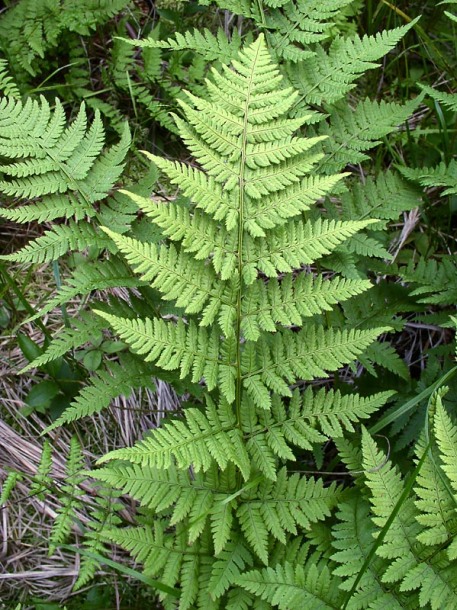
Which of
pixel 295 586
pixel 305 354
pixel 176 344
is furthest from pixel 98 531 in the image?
pixel 305 354

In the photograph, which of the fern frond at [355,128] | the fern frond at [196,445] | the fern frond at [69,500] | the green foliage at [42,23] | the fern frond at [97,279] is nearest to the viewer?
the fern frond at [196,445]

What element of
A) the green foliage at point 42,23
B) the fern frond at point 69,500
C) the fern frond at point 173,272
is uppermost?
the green foliage at point 42,23

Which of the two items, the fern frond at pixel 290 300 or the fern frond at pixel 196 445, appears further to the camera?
the fern frond at pixel 290 300

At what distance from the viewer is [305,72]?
3.12 m

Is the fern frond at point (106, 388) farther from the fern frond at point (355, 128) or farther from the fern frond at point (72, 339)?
the fern frond at point (355, 128)

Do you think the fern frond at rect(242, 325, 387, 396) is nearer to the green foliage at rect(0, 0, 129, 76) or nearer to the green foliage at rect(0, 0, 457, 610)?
the green foliage at rect(0, 0, 457, 610)

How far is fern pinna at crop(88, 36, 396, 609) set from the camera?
2445 mm

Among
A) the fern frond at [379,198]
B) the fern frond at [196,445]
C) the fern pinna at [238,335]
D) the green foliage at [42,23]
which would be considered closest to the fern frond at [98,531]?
the fern pinna at [238,335]

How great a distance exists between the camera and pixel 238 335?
2.61 meters

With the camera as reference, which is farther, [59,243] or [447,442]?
[59,243]

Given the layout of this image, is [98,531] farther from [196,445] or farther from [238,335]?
[238,335]

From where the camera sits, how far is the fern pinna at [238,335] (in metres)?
2.45

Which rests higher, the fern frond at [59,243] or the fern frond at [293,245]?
the fern frond at [59,243]

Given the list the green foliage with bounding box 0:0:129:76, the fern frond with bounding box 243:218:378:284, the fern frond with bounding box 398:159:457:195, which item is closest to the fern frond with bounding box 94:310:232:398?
the fern frond with bounding box 243:218:378:284
